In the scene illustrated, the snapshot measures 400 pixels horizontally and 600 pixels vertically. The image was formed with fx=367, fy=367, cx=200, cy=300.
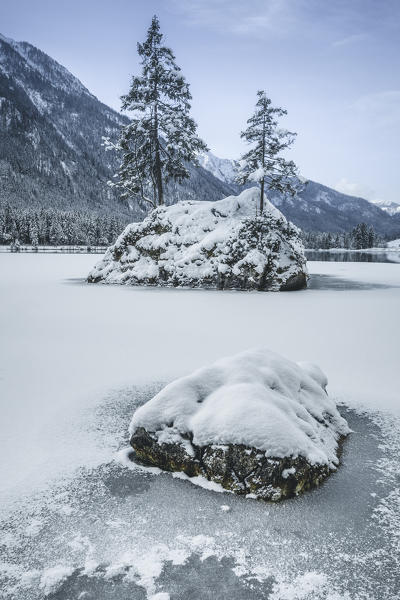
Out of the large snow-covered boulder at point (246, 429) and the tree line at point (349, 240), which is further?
the tree line at point (349, 240)

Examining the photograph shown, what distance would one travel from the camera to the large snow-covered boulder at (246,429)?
290cm

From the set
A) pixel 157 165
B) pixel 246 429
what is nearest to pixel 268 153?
pixel 157 165

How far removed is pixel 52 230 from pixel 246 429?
103 m

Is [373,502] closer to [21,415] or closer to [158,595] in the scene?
[158,595]

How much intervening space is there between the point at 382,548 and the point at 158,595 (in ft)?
4.74

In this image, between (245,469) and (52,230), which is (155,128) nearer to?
(245,469)

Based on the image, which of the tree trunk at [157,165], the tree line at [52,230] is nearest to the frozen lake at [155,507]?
the tree trunk at [157,165]

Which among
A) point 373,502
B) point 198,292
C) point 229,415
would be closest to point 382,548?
point 373,502

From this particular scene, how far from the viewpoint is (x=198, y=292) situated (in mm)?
15562

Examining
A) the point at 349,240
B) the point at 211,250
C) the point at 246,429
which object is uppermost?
the point at 349,240

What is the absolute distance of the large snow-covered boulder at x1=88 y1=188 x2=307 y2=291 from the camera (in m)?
16.5

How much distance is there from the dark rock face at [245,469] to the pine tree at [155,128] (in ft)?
66.9

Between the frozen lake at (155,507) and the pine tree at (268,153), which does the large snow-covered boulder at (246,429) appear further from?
the pine tree at (268,153)

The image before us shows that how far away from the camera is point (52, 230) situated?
96250 mm
